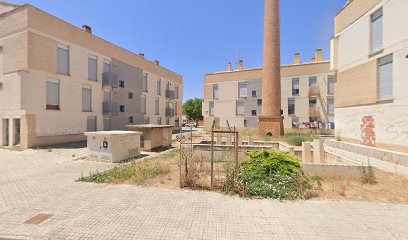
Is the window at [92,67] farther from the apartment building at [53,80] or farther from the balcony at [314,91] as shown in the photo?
the balcony at [314,91]

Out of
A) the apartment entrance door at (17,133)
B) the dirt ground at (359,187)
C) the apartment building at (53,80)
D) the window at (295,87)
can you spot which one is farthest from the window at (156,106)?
the dirt ground at (359,187)

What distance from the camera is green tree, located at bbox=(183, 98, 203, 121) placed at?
63.3 meters

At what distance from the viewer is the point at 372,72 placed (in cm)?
1035

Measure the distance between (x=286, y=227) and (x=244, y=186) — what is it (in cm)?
174

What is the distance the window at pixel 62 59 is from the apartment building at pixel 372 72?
20287 mm

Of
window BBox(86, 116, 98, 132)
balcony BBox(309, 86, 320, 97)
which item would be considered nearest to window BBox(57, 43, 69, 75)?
window BBox(86, 116, 98, 132)

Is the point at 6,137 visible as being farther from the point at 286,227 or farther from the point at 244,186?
the point at 286,227

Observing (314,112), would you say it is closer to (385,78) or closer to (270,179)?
(385,78)

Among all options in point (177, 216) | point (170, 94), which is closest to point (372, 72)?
point (177, 216)

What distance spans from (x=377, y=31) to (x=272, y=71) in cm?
995

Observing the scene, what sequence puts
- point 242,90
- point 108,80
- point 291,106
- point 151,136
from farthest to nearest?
point 242,90 < point 291,106 < point 108,80 < point 151,136

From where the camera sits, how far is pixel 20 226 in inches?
151

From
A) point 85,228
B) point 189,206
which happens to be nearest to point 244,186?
point 189,206

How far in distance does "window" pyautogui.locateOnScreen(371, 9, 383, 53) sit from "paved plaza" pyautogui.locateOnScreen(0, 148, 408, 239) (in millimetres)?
8919
